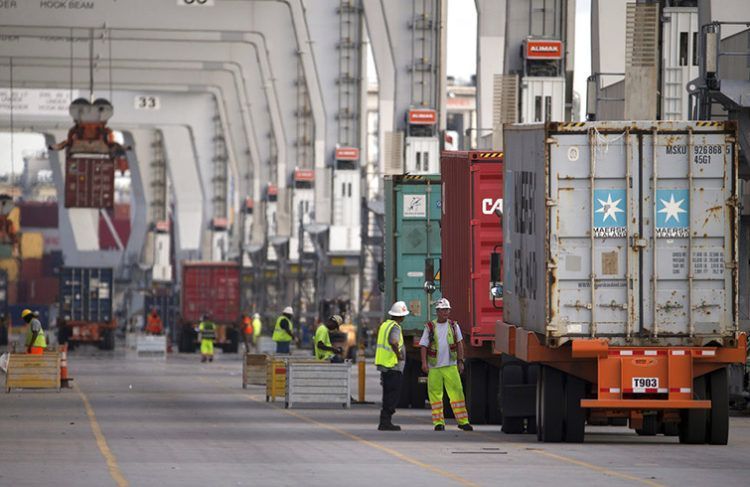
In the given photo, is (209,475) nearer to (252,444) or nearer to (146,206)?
(252,444)

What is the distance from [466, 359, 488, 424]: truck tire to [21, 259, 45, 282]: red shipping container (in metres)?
113

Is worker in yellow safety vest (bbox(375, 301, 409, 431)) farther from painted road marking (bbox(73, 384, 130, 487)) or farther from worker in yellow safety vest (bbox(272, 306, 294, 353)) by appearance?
worker in yellow safety vest (bbox(272, 306, 294, 353))

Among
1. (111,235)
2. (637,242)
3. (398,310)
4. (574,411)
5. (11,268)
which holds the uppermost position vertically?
(111,235)

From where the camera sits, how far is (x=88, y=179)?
63.3m

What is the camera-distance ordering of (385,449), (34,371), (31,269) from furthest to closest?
1. (31,269)
2. (34,371)
3. (385,449)

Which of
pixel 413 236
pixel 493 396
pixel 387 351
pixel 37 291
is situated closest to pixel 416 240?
pixel 413 236

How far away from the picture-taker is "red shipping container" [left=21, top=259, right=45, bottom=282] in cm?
13638

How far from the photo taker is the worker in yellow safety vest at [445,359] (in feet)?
74.8

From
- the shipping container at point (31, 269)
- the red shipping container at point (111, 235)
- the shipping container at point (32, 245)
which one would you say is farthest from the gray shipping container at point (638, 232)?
the red shipping container at point (111, 235)

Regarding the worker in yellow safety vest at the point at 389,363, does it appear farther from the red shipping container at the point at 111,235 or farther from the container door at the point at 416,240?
the red shipping container at the point at 111,235

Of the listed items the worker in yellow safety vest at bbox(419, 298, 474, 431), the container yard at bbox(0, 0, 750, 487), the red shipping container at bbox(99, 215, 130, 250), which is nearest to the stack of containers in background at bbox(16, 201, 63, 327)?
the red shipping container at bbox(99, 215, 130, 250)

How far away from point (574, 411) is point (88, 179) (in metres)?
44.9

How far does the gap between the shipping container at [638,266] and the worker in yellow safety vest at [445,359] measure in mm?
2850

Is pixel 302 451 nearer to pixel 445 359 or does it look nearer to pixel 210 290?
pixel 445 359
